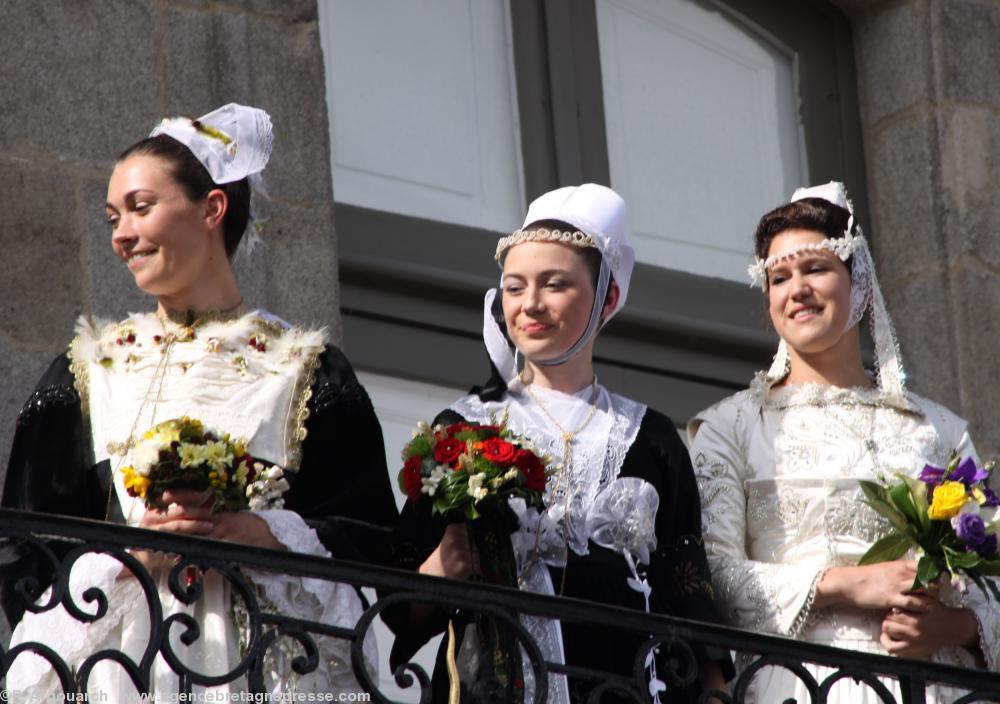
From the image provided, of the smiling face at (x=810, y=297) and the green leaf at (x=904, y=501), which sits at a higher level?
the smiling face at (x=810, y=297)

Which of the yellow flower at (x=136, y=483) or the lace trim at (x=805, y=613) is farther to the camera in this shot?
the lace trim at (x=805, y=613)

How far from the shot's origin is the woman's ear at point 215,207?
6.46 metres

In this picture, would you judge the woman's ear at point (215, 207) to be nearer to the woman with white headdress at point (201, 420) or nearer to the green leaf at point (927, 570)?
the woman with white headdress at point (201, 420)

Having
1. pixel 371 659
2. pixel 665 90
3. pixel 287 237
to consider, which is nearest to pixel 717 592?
pixel 371 659

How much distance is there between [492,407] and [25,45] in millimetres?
1734

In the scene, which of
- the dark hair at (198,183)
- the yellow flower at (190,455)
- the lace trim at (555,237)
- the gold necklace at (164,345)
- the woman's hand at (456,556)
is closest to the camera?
the yellow flower at (190,455)

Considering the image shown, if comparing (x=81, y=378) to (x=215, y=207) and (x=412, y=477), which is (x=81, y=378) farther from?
(x=412, y=477)

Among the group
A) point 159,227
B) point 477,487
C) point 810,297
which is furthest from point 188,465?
point 810,297

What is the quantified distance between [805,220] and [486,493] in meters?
1.51

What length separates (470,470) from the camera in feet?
19.3

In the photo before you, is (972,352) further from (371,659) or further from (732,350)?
(371,659)

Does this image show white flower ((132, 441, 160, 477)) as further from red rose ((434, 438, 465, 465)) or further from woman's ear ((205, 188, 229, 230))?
woman's ear ((205, 188, 229, 230))

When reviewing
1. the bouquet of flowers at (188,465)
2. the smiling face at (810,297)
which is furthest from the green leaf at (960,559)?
the bouquet of flowers at (188,465)

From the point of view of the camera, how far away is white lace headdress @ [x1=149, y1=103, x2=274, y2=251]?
256 inches
